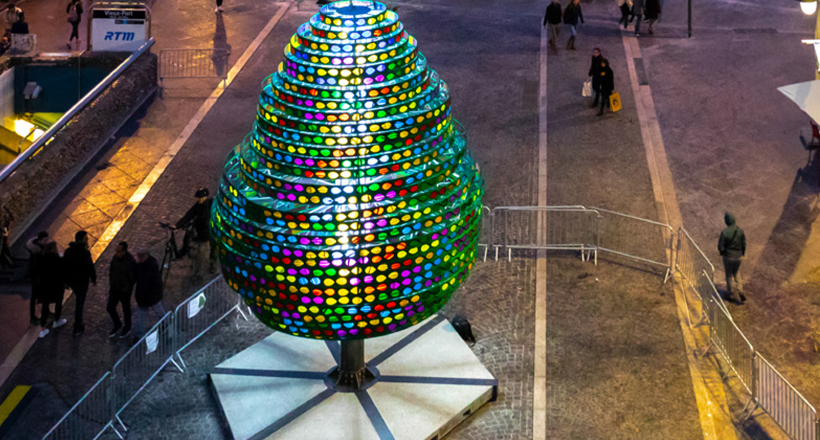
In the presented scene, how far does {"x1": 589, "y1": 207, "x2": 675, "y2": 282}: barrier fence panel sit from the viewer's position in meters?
16.4

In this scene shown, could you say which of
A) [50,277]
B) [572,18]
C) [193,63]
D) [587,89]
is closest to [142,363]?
[50,277]

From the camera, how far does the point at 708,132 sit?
20844mm

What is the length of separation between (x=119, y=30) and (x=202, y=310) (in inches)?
446

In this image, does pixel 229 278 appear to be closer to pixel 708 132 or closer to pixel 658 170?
pixel 658 170

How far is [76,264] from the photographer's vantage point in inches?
552

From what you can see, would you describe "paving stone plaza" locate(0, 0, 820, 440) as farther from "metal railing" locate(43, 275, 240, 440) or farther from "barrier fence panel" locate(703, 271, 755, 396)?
"metal railing" locate(43, 275, 240, 440)

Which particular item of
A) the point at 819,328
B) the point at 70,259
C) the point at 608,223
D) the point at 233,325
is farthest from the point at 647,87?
the point at 70,259

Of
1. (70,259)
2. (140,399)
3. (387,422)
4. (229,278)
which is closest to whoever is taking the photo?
(229,278)

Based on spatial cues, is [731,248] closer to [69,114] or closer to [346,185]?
[346,185]

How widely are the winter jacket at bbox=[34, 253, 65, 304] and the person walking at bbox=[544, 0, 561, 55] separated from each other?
15106mm

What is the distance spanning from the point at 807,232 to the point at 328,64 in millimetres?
11348

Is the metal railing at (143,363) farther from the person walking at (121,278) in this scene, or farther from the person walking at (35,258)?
the person walking at (35,258)

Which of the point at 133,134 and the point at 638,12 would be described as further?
the point at 638,12

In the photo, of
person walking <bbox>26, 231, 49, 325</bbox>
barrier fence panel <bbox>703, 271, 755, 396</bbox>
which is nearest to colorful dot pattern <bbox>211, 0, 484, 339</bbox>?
barrier fence panel <bbox>703, 271, 755, 396</bbox>
